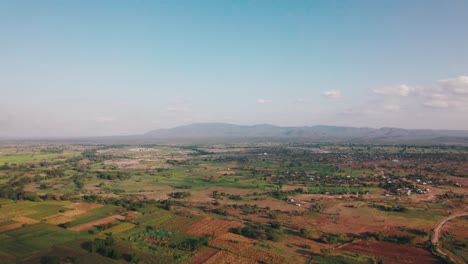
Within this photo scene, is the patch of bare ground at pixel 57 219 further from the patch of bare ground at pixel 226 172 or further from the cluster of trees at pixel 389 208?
the patch of bare ground at pixel 226 172

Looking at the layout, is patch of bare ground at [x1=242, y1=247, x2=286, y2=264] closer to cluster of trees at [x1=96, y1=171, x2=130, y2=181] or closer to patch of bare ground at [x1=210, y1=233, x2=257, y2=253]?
patch of bare ground at [x1=210, y1=233, x2=257, y2=253]

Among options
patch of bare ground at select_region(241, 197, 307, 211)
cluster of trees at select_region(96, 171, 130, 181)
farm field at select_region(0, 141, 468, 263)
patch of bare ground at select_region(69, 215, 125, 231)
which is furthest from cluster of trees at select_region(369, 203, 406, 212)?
cluster of trees at select_region(96, 171, 130, 181)

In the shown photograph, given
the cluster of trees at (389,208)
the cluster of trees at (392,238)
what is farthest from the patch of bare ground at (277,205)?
the cluster of trees at (392,238)

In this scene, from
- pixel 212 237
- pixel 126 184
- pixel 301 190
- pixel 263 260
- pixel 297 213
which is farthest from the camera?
pixel 126 184

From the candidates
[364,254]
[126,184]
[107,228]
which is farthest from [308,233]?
[126,184]

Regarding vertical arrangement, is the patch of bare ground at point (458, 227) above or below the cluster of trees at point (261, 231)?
below

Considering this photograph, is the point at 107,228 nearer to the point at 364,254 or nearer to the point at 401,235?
the point at 364,254

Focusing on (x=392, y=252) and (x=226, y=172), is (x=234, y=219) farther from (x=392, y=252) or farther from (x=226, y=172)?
(x=226, y=172)
